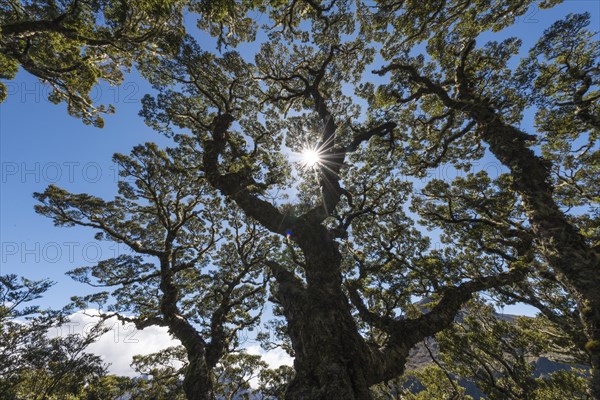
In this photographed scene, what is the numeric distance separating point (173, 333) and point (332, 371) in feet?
34.0

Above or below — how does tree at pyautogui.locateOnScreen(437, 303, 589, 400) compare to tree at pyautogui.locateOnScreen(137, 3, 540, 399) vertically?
below

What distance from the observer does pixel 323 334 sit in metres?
5.00

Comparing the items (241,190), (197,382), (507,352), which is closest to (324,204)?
(241,190)

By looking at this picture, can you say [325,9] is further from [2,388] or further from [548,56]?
[2,388]

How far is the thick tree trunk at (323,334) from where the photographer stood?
4209 mm

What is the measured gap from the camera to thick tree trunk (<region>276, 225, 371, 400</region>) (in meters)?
4.21

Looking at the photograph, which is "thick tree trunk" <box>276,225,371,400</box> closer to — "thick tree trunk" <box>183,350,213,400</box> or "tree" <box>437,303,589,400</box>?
"thick tree trunk" <box>183,350,213,400</box>

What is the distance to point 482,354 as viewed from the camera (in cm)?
1523

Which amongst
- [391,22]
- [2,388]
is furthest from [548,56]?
[2,388]

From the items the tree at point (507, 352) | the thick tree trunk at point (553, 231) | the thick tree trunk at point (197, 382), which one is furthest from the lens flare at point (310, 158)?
the tree at point (507, 352)

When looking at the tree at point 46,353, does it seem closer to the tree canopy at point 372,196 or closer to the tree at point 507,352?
the tree canopy at point 372,196

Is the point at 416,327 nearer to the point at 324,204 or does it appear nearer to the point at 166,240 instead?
the point at 324,204

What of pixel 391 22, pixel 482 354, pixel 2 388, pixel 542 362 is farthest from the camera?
pixel 542 362

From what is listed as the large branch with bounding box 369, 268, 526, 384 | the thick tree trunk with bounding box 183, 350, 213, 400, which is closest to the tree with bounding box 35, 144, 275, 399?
the thick tree trunk with bounding box 183, 350, 213, 400
